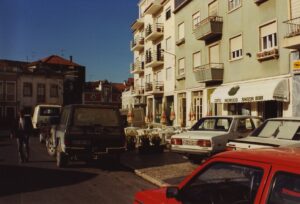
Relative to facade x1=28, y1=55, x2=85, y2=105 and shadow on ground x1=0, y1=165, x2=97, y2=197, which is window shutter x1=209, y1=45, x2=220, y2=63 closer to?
shadow on ground x1=0, y1=165, x2=97, y2=197

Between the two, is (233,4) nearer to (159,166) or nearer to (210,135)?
(210,135)

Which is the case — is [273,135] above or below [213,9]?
below

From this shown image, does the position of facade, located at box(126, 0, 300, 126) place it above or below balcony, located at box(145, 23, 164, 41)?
below

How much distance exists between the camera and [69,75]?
7294 cm

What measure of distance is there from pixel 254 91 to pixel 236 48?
399 cm

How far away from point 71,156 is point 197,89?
16609 mm

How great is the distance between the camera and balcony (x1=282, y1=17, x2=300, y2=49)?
629 inches

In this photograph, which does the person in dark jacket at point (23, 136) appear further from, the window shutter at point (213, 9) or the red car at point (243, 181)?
the window shutter at point (213, 9)

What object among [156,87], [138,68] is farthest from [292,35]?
[138,68]

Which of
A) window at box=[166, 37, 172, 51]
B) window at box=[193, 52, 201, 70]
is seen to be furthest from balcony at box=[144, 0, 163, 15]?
window at box=[193, 52, 201, 70]

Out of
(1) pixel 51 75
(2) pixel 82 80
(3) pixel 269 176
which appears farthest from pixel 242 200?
(2) pixel 82 80

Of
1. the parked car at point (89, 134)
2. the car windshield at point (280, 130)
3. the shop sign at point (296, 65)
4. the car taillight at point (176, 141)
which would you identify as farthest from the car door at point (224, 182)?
the shop sign at point (296, 65)

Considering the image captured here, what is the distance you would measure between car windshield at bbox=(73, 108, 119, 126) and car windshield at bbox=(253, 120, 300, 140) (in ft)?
15.0

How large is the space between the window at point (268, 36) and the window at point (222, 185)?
1623 cm
